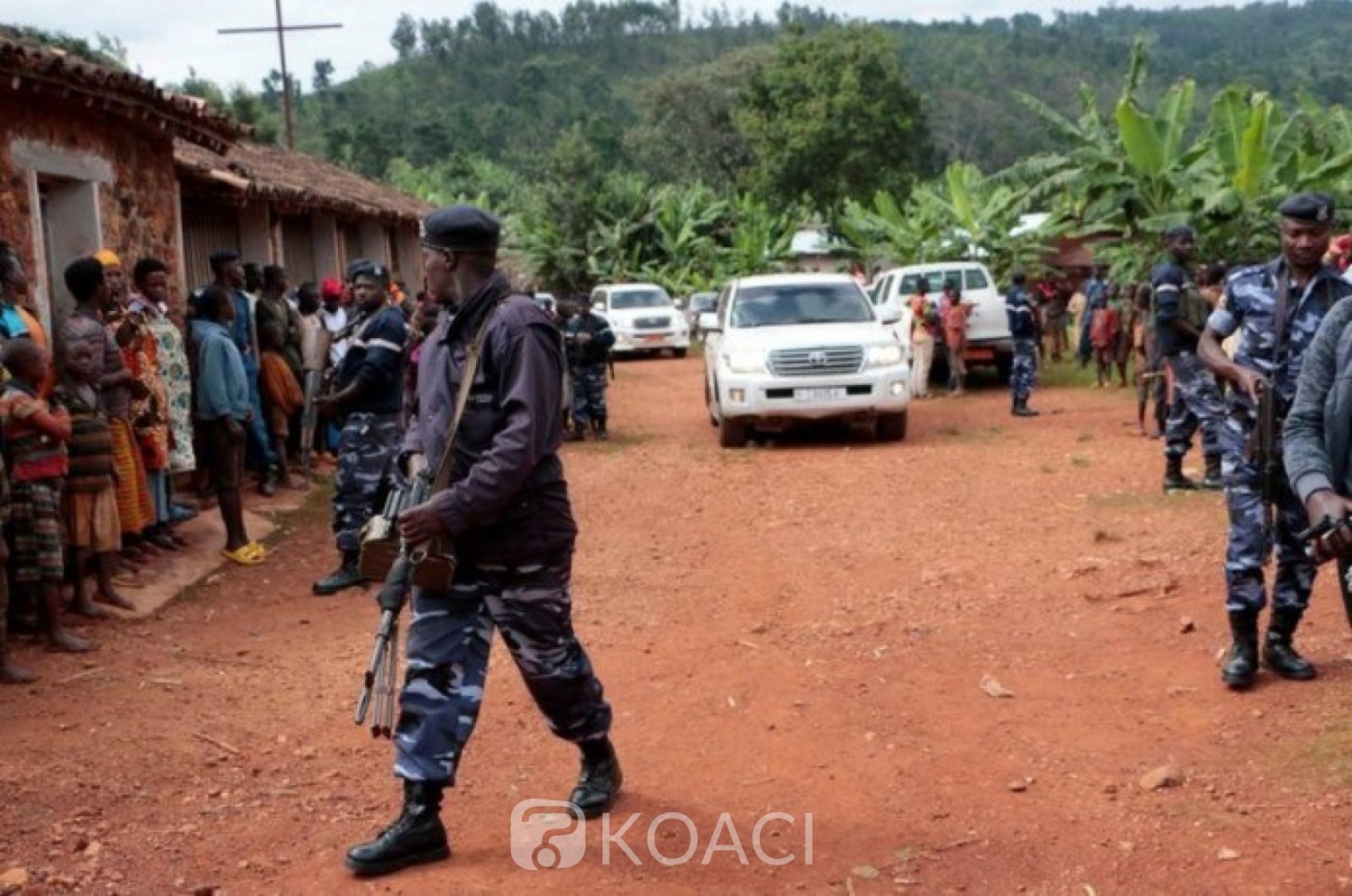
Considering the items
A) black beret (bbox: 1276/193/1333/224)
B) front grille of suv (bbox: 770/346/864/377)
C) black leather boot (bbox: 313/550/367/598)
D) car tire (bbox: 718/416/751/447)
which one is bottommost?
black leather boot (bbox: 313/550/367/598)

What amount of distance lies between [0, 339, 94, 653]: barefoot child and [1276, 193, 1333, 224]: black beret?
510cm

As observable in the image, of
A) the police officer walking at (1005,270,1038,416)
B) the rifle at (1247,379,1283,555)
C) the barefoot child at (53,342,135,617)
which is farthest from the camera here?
the police officer walking at (1005,270,1038,416)

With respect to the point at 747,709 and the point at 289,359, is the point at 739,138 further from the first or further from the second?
the point at 747,709

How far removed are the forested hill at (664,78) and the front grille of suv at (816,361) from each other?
40.9m

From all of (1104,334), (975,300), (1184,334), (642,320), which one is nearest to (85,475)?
(1184,334)

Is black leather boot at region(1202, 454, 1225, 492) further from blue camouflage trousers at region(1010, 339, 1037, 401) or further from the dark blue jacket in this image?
blue camouflage trousers at region(1010, 339, 1037, 401)

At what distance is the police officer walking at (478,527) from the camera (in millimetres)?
3809

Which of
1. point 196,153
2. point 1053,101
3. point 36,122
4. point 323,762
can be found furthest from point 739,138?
point 1053,101

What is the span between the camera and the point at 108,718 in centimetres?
538

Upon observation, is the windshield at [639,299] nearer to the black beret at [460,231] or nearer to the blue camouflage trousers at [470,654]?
the black beret at [460,231]

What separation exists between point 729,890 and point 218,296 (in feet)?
20.7

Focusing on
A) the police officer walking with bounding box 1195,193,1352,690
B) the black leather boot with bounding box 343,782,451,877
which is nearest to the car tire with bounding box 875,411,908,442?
the police officer walking with bounding box 1195,193,1352,690

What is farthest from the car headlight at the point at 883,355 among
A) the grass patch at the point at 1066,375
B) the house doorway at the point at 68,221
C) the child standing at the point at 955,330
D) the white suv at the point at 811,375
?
the grass patch at the point at 1066,375

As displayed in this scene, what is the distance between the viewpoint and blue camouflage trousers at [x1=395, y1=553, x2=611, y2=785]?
3859 millimetres
